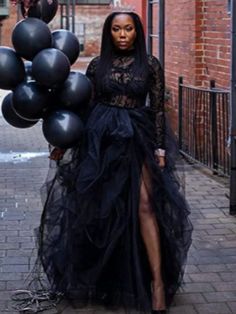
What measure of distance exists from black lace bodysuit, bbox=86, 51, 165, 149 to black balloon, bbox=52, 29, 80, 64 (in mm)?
201

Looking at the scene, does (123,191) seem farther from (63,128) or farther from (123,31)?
(123,31)

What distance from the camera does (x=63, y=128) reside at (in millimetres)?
4699

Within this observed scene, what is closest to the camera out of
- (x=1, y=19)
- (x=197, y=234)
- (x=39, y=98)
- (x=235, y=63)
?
(x=39, y=98)

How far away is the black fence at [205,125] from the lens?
372 inches

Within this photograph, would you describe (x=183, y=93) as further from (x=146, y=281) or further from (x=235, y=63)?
(x=146, y=281)

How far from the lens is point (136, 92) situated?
16.1 feet

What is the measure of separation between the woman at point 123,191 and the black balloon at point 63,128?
6.5 inches

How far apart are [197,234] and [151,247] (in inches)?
83.0

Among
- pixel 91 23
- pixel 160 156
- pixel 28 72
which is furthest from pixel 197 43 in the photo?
pixel 91 23

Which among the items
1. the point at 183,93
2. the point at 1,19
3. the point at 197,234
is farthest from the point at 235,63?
the point at 1,19

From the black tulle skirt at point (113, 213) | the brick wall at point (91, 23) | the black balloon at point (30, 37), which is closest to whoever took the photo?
the black balloon at point (30, 37)

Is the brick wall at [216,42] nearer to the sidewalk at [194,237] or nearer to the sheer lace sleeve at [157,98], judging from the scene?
the sidewalk at [194,237]

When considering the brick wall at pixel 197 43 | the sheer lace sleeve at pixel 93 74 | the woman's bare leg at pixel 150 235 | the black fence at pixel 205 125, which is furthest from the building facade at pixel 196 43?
the woman's bare leg at pixel 150 235

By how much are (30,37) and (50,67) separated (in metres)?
0.27
